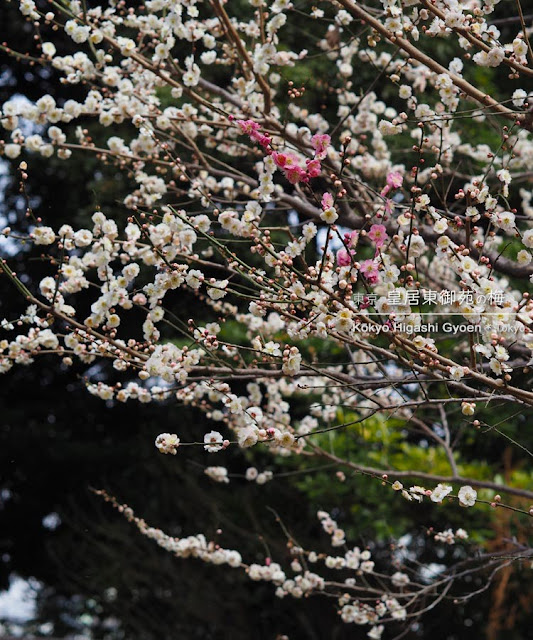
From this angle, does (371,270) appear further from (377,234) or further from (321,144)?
(321,144)

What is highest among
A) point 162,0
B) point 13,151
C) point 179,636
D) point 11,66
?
point 11,66

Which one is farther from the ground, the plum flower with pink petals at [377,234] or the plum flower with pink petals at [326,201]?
the plum flower with pink petals at [326,201]

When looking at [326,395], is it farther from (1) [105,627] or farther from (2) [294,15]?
(1) [105,627]

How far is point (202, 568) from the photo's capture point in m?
5.70

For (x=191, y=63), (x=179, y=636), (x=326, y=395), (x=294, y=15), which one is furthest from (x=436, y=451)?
(x=294, y=15)

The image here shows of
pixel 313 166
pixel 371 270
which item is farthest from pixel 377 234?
pixel 313 166

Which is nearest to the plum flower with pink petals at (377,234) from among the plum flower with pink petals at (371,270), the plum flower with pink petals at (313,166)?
the plum flower with pink petals at (371,270)

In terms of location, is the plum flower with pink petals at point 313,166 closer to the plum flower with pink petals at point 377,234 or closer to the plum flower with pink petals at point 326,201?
the plum flower with pink petals at point 326,201

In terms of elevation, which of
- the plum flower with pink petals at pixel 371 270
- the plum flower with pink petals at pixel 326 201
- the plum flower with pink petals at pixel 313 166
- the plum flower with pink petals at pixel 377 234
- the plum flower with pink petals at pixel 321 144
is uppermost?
the plum flower with pink petals at pixel 321 144

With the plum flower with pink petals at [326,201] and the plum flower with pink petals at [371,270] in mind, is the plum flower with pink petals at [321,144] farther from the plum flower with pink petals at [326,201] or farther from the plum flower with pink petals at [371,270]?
the plum flower with pink petals at [371,270]

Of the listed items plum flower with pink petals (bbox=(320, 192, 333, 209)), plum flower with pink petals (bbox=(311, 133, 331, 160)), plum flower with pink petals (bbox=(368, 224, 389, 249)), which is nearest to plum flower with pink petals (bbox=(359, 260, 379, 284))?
plum flower with pink petals (bbox=(368, 224, 389, 249))

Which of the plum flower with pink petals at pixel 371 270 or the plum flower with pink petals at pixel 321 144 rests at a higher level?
the plum flower with pink petals at pixel 321 144

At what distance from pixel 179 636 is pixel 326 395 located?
3167 millimetres

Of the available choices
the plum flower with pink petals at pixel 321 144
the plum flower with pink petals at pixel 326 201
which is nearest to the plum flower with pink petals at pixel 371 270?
the plum flower with pink petals at pixel 326 201
